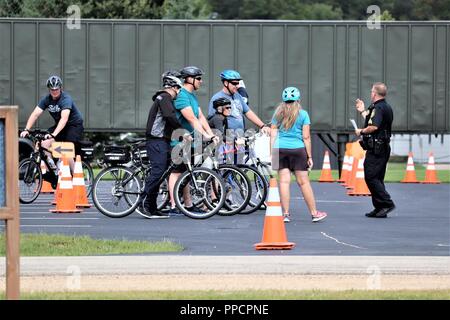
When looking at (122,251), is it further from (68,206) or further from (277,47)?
(277,47)

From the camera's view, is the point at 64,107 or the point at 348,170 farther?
the point at 348,170

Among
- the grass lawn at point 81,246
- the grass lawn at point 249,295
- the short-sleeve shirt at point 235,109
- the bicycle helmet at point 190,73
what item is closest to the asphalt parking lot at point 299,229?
the grass lawn at point 81,246

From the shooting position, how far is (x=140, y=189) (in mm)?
17484

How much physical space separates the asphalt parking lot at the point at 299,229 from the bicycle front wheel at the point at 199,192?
0.15m

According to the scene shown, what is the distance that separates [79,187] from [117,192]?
2241 millimetres

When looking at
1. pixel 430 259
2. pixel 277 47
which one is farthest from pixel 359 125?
pixel 430 259

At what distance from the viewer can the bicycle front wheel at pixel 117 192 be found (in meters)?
17.5

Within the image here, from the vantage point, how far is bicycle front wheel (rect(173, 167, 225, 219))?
56.5 ft

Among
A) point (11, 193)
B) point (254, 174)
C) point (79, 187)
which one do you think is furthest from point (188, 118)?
point (11, 193)

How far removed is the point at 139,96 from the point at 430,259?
19546mm

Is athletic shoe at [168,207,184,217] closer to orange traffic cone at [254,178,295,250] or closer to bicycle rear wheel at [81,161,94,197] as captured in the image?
bicycle rear wheel at [81,161,94,197]

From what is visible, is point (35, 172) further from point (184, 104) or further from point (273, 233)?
point (273, 233)

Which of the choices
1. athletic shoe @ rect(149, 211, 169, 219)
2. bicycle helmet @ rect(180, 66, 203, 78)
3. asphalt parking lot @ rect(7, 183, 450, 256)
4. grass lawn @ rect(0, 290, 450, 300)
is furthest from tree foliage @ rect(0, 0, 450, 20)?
grass lawn @ rect(0, 290, 450, 300)

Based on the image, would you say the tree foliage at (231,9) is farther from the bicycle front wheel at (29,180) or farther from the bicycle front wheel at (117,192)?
the bicycle front wheel at (117,192)
